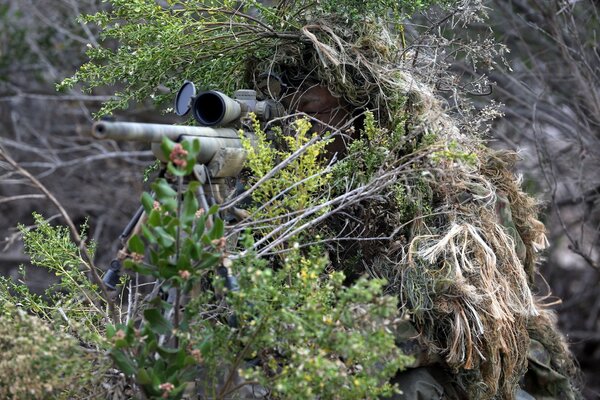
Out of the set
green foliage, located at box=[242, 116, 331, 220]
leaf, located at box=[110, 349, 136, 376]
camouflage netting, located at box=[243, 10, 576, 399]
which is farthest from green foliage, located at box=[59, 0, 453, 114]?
leaf, located at box=[110, 349, 136, 376]

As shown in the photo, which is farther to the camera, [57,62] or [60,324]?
[57,62]

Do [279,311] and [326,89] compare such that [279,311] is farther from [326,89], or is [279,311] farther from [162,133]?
[326,89]

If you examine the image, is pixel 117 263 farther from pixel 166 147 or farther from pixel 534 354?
pixel 534 354

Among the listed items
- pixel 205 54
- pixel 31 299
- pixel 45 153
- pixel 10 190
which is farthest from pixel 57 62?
pixel 31 299

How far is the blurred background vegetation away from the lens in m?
6.04

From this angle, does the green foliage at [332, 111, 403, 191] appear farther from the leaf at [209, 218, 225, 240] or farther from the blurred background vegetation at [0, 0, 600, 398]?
the blurred background vegetation at [0, 0, 600, 398]

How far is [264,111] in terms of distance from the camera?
3684mm

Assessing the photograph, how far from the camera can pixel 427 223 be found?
147 inches

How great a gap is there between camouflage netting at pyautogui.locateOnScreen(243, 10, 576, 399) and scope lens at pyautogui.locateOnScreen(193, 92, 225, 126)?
0.58 m

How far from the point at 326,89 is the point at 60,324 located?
156 centimetres

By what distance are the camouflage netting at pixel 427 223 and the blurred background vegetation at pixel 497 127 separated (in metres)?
1.96

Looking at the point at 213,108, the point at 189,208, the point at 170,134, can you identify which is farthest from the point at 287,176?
the point at 189,208

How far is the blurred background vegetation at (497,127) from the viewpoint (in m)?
→ 6.04

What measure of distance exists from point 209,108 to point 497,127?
355cm
